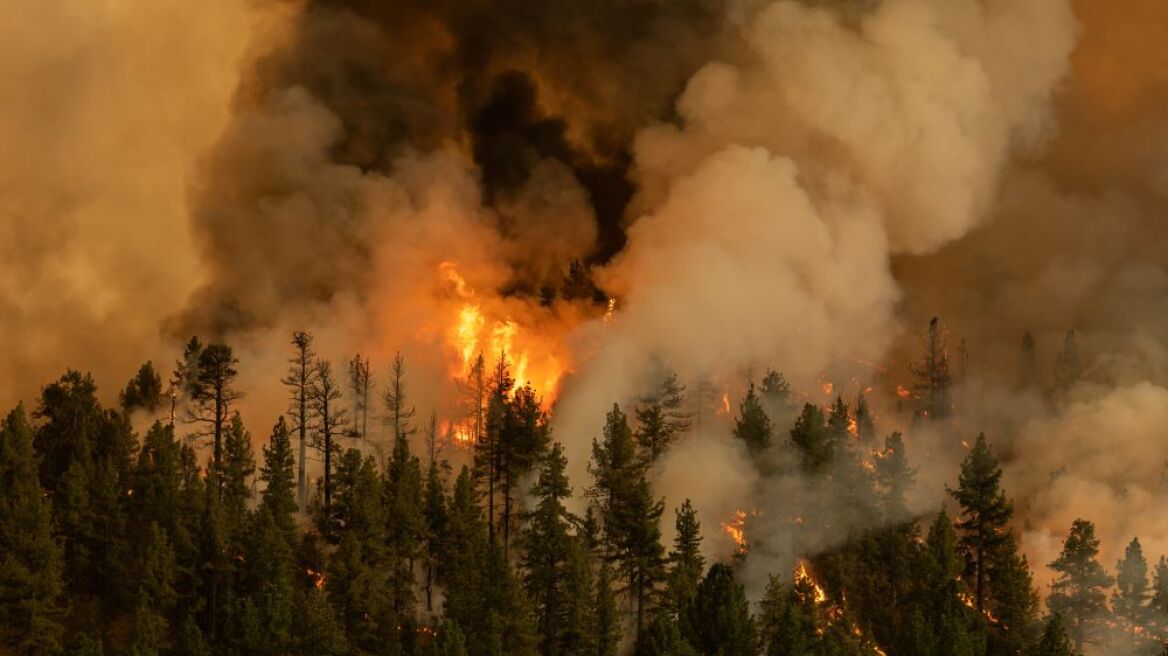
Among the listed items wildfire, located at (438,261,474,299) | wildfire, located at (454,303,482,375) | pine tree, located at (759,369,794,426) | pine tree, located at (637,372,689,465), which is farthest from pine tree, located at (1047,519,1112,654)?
wildfire, located at (438,261,474,299)

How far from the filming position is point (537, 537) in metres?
66.2

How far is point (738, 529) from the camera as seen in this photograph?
3002 inches

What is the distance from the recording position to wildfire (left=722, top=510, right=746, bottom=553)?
75.4 meters

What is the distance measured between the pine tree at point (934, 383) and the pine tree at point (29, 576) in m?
64.9

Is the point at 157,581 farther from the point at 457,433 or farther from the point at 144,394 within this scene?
the point at 457,433

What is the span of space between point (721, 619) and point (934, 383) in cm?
4540

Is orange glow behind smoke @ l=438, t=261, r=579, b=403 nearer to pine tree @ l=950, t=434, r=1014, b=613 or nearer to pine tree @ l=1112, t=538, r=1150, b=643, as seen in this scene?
pine tree @ l=950, t=434, r=1014, b=613

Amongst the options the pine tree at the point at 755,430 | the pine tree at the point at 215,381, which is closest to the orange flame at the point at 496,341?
the pine tree at the point at 755,430

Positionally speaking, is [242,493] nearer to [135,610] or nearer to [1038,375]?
[135,610]

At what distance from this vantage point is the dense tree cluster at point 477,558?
60156 mm

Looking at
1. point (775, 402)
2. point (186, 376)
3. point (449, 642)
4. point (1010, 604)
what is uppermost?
point (186, 376)

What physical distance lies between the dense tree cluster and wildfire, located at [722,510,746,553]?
428 mm

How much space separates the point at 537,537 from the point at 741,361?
1264 inches

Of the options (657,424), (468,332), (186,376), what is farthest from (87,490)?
(468,332)
